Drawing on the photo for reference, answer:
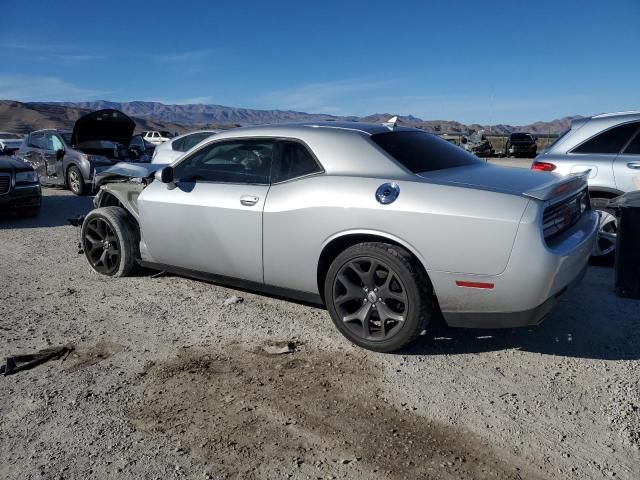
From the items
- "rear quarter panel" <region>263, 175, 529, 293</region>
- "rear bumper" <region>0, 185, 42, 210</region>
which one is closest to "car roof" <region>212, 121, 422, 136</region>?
"rear quarter panel" <region>263, 175, 529, 293</region>

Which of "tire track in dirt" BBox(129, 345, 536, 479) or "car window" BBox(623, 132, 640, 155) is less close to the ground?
"car window" BBox(623, 132, 640, 155)

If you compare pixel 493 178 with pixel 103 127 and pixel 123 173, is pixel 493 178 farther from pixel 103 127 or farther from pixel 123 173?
pixel 103 127

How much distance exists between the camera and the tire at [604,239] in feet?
18.5

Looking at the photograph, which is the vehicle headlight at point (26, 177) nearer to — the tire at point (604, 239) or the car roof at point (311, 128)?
the car roof at point (311, 128)

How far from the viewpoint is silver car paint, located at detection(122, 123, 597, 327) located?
300cm

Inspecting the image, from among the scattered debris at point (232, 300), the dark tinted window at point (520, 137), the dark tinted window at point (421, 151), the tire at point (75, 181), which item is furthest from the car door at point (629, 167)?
the dark tinted window at point (520, 137)

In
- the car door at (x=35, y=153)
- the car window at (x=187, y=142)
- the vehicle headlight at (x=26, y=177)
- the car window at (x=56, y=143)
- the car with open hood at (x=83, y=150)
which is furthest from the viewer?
the car door at (x=35, y=153)

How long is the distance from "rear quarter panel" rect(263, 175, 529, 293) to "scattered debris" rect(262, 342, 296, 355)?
432 millimetres

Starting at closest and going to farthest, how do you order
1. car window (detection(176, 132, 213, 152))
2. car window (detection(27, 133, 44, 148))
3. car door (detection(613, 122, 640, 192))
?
car door (detection(613, 122, 640, 192)) → car window (detection(176, 132, 213, 152)) → car window (detection(27, 133, 44, 148))

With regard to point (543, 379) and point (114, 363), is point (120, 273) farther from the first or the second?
point (543, 379)

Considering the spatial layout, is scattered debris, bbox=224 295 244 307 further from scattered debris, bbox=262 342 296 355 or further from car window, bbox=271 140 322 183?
car window, bbox=271 140 322 183

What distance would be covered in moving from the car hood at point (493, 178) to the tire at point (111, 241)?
302 cm

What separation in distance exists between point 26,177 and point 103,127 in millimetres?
3009

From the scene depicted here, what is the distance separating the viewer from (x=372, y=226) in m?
3.36
